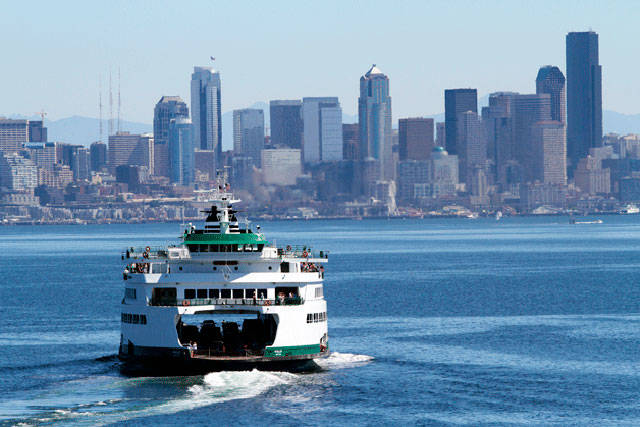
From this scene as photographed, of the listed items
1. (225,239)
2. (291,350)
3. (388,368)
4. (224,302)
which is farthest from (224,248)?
(388,368)

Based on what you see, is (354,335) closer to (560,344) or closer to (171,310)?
(560,344)

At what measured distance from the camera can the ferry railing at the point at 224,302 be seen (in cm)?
5966

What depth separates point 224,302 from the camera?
196ft

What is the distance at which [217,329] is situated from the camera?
65.1m

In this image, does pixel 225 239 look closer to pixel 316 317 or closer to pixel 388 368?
pixel 316 317

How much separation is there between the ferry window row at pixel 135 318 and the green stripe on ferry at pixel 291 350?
5.88m

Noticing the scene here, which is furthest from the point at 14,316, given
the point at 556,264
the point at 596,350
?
the point at 556,264

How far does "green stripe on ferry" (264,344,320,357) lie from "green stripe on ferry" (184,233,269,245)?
16.9 ft

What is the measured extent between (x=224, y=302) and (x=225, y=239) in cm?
339

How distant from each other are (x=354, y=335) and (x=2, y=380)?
78.0ft

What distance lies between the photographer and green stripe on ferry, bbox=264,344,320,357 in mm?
58906

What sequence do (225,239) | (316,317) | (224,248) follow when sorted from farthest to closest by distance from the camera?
(225,239) → (224,248) → (316,317)

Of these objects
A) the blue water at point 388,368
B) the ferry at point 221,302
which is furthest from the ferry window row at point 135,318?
the blue water at point 388,368

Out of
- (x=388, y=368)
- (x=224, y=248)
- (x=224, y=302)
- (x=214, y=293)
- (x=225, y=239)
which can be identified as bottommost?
(x=388, y=368)
